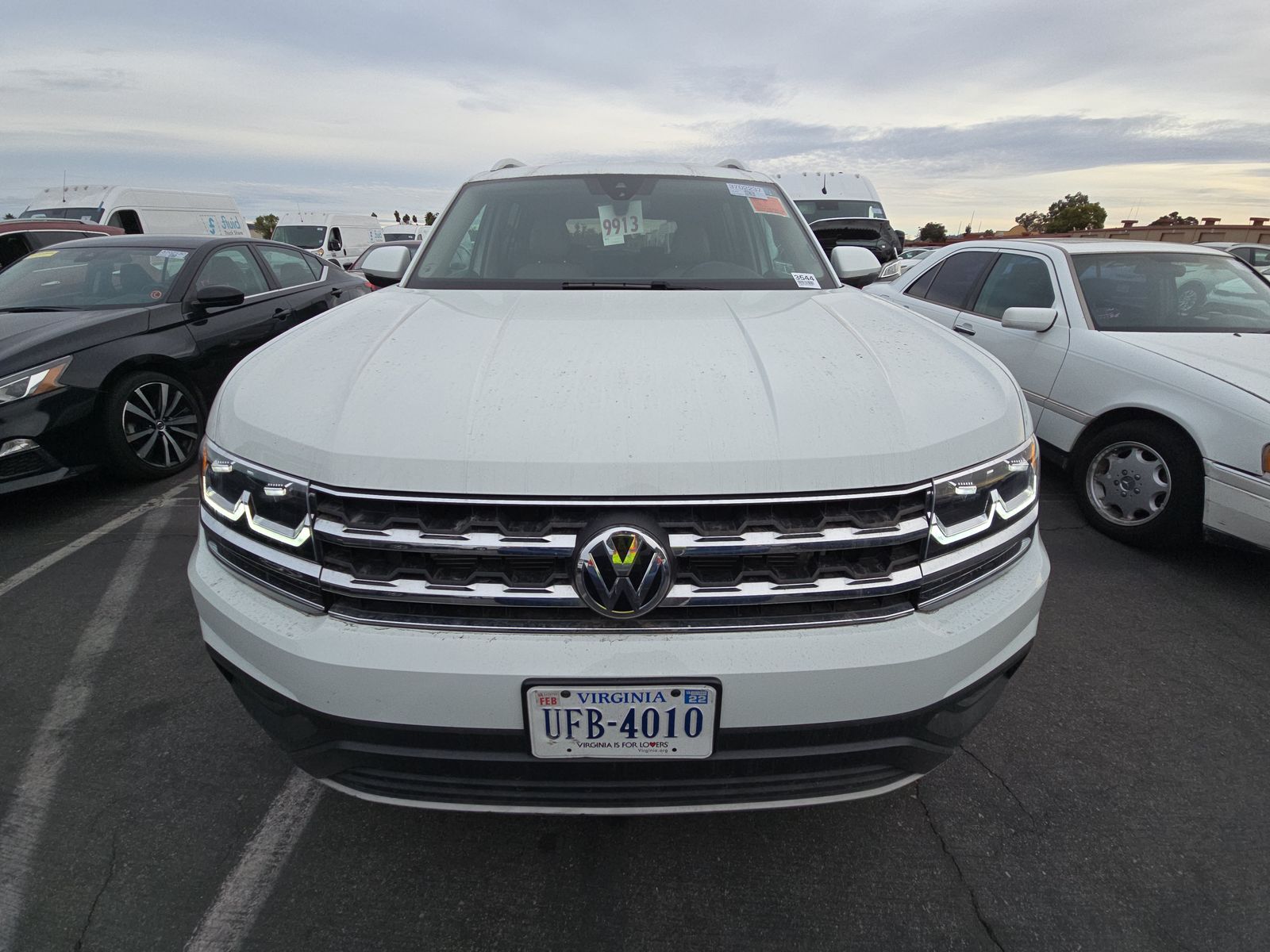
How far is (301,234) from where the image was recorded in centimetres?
1934

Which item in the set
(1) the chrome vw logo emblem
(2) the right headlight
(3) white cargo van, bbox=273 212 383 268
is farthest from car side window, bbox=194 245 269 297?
(3) white cargo van, bbox=273 212 383 268

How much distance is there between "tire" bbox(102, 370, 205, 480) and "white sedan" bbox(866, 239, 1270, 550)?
17.8 ft

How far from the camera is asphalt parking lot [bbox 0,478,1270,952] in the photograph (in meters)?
1.67

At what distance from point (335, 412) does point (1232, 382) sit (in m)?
3.93

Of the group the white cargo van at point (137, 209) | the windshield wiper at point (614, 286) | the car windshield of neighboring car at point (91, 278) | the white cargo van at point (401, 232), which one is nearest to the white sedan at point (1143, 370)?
the windshield wiper at point (614, 286)

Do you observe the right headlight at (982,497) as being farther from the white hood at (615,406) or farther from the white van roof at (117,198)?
the white van roof at (117,198)

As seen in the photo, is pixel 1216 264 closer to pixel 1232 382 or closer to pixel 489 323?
pixel 1232 382

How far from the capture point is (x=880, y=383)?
1.61m

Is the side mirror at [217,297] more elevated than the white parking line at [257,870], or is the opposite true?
the side mirror at [217,297]

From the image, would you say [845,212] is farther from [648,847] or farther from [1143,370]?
[648,847]

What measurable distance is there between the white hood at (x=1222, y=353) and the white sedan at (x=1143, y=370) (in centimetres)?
1

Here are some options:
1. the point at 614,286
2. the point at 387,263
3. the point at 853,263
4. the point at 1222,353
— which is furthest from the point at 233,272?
the point at 1222,353

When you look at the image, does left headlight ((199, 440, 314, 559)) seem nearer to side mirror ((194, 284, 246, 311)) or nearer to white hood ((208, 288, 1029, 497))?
white hood ((208, 288, 1029, 497))

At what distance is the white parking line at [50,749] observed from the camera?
177 centimetres
